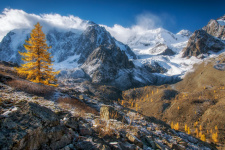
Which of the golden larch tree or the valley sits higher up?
the golden larch tree

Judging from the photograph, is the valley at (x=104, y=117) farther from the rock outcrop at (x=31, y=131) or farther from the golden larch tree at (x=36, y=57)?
the golden larch tree at (x=36, y=57)

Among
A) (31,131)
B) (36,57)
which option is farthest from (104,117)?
(36,57)

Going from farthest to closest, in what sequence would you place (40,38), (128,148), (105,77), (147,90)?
(105,77), (147,90), (40,38), (128,148)

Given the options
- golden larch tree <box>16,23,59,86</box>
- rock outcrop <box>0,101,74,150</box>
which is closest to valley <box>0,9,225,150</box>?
rock outcrop <box>0,101,74,150</box>

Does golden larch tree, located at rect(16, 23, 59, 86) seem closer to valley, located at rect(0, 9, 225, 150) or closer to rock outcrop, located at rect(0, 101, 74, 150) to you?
valley, located at rect(0, 9, 225, 150)

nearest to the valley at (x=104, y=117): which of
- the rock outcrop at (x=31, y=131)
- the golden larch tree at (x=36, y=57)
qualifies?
the rock outcrop at (x=31, y=131)

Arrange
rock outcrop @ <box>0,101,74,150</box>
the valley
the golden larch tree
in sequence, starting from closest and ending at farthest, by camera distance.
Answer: rock outcrop @ <box>0,101,74,150</box> < the valley < the golden larch tree

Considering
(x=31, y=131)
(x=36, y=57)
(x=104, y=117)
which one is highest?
(x=36, y=57)

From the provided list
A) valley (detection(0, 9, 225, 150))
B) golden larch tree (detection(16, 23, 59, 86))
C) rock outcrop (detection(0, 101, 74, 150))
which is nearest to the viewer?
rock outcrop (detection(0, 101, 74, 150))

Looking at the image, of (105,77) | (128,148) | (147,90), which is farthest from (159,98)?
(128,148)

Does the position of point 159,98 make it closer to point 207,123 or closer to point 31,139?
point 207,123

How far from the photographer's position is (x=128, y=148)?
4.97m

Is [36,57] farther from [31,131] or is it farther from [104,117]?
[31,131]

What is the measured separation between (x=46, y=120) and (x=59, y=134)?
670 millimetres
